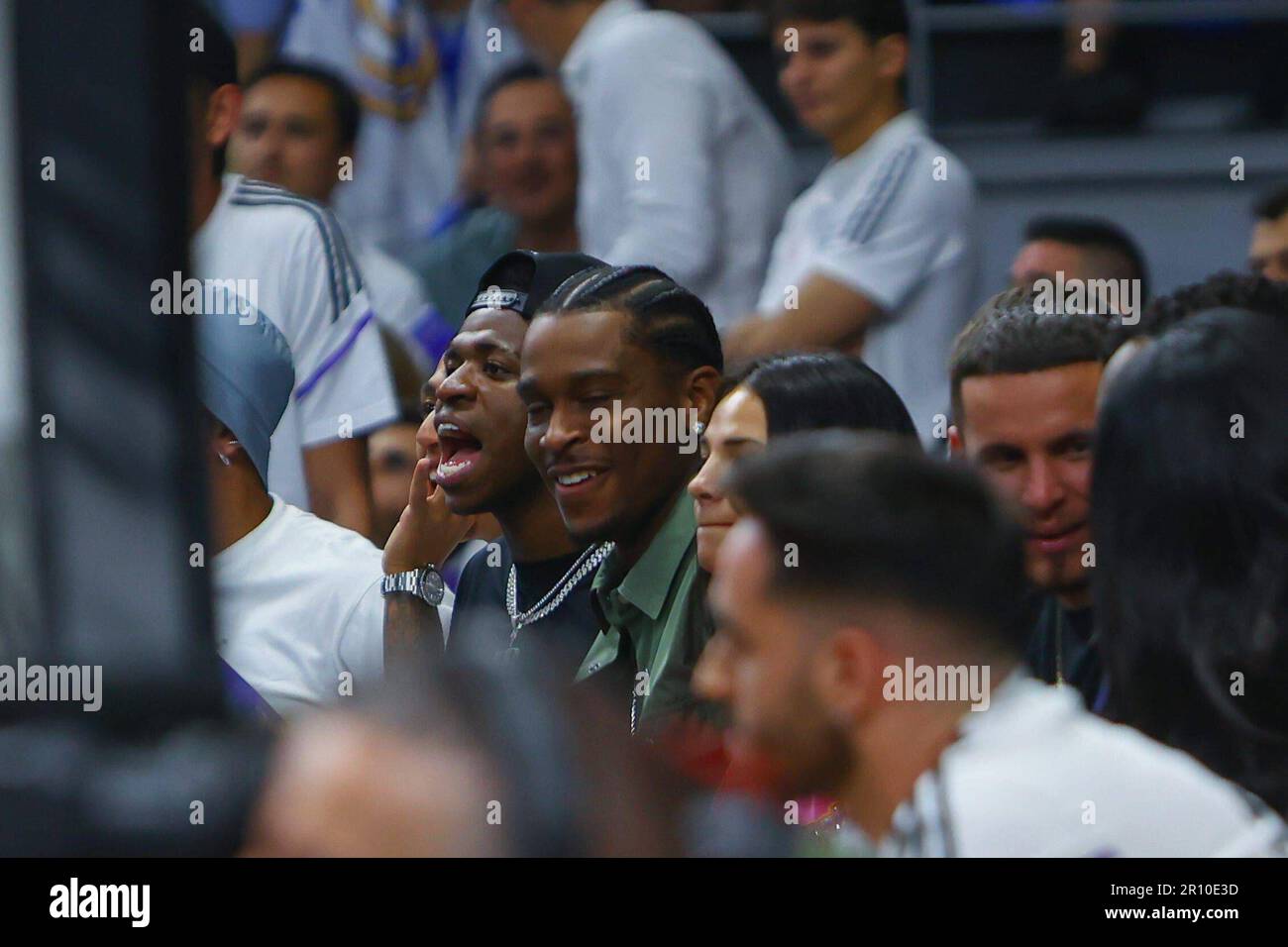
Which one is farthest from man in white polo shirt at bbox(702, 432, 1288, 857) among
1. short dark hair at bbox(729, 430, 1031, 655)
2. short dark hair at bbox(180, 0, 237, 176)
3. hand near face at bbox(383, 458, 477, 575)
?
short dark hair at bbox(180, 0, 237, 176)

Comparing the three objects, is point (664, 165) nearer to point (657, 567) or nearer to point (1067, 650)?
point (657, 567)

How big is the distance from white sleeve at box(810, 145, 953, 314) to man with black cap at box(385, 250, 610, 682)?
30.1 inches

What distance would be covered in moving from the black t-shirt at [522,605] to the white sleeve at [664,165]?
0.95m

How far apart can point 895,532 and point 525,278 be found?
1.57 m

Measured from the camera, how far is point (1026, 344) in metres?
3.63

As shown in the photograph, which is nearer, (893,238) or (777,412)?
(777,412)

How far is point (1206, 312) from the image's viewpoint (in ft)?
10.6

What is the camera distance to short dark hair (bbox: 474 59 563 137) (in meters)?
5.09

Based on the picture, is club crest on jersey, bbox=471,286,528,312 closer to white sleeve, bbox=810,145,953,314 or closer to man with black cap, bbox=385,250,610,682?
man with black cap, bbox=385,250,610,682

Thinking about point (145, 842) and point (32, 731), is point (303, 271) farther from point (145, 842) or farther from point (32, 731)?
point (145, 842)

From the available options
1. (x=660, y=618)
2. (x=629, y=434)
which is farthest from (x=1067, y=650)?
(x=629, y=434)

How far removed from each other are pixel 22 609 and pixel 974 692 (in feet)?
5.35

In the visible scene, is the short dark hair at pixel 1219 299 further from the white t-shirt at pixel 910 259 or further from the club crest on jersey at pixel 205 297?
the club crest on jersey at pixel 205 297
